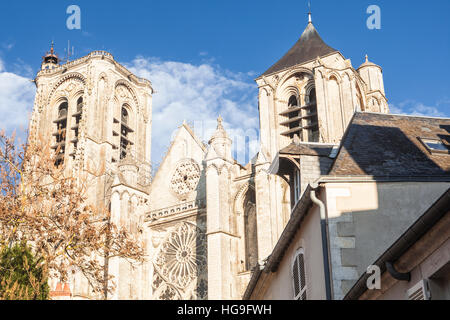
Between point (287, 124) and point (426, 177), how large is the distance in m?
19.2

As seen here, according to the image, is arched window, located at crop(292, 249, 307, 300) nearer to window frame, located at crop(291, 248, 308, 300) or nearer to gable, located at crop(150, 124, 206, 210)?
window frame, located at crop(291, 248, 308, 300)

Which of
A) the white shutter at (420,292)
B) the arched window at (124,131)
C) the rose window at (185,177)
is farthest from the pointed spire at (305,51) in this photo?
the white shutter at (420,292)

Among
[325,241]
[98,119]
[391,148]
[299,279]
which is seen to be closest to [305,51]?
[98,119]

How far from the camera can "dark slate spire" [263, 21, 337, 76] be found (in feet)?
96.4

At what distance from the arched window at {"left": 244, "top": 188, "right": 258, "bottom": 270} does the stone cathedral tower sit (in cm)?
553

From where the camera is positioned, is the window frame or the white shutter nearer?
the white shutter

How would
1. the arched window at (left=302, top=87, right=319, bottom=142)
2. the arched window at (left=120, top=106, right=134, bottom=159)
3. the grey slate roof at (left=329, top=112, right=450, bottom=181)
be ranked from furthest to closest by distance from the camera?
the arched window at (left=120, top=106, right=134, bottom=159) < the arched window at (left=302, top=87, right=319, bottom=142) < the grey slate roof at (left=329, top=112, right=450, bottom=181)

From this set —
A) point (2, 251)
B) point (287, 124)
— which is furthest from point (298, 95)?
point (2, 251)

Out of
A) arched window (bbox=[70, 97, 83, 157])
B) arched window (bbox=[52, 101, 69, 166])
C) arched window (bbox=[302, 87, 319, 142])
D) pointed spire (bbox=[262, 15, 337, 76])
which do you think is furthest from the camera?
arched window (bbox=[52, 101, 69, 166])

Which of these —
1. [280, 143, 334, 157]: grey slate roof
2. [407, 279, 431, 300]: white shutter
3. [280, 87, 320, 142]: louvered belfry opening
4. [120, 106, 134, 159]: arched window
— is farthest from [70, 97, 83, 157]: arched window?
[407, 279, 431, 300]: white shutter

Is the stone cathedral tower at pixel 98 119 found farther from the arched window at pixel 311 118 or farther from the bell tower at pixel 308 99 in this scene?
the arched window at pixel 311 118

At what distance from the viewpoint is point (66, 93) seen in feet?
120

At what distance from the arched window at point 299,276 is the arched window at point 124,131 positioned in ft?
87.2

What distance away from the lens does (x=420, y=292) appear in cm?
592
